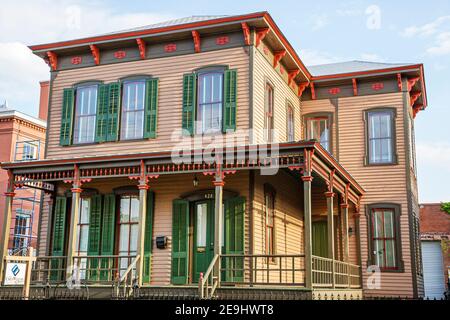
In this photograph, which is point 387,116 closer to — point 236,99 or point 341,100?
point 341,100

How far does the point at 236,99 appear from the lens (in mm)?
17156

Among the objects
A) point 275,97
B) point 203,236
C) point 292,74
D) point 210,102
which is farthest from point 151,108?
point 292,74

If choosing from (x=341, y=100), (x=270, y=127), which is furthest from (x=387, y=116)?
(x=270, y=127)

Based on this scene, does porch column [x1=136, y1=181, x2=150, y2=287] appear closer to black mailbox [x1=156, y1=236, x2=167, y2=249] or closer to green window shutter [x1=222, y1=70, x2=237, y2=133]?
black mailbox [x1=156, y1=236, x2=167, y2=249]

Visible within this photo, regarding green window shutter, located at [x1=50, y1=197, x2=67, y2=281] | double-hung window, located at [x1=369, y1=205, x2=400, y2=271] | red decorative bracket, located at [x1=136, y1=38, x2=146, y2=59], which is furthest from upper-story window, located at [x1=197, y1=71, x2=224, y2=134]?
double-hung window, located at [x1=369, y1=205, x2=400, y2=271]

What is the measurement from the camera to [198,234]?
16.8 m

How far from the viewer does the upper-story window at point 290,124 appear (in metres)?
20.6

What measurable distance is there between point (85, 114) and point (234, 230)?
6692mm

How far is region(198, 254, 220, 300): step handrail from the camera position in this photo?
43.4ft

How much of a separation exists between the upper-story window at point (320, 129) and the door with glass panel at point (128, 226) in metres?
7.88

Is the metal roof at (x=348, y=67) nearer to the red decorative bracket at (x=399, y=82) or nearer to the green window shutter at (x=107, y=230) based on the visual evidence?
the red decorative bracket at (x=399, y=82)
